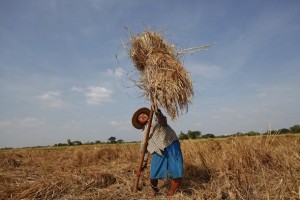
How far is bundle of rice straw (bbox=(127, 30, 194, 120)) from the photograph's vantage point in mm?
5140

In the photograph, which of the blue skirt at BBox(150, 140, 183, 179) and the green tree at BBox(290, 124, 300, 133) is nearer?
the blue skirt at BBox(150, 140, 183, 179)

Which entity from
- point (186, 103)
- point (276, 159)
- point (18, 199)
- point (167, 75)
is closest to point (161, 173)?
point (186, 103)

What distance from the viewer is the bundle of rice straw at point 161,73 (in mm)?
5140

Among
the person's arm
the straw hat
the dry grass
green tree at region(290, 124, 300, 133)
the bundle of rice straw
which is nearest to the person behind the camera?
the dry grass

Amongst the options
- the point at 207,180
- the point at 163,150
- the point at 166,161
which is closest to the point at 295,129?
the point at 207,180

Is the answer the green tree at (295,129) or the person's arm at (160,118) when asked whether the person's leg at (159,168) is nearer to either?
the person's arm at (160,118)

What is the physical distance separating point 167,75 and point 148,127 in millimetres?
882

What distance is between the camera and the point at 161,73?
17.2 feet

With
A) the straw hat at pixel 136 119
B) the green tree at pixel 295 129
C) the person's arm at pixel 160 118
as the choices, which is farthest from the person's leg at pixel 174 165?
the green tree at pixel 295 129

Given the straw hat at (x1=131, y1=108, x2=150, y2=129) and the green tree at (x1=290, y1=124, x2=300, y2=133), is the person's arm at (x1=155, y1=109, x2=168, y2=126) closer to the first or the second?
the straw hat at (x1=131, y1=108, x2=150, y2=129)

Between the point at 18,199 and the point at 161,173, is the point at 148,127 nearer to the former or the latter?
the point at 161,173

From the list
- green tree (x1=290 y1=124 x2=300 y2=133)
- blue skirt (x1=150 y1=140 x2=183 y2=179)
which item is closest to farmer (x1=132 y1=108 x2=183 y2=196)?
blue skirt (x1=150 y1=140 x2=183 y2=179)

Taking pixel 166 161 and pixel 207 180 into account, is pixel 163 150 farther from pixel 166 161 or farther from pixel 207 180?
pixel 207 180

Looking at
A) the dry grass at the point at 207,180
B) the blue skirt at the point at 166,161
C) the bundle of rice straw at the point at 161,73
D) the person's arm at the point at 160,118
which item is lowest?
the dry grass at the point at 207,180
